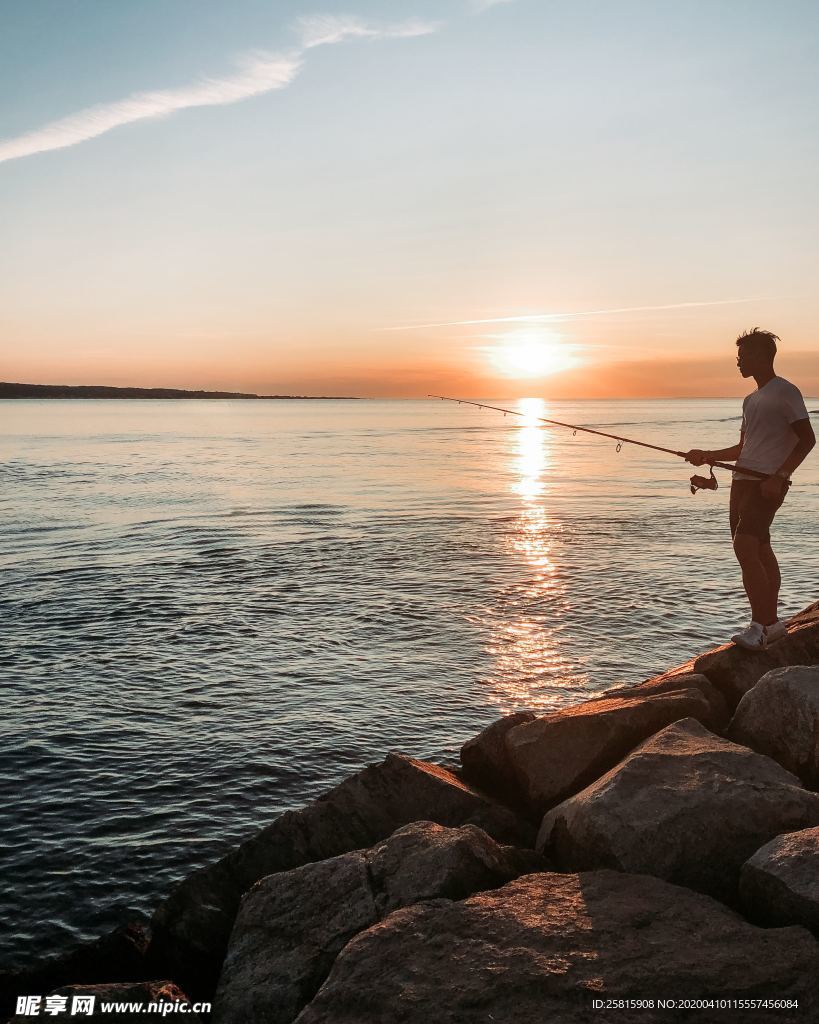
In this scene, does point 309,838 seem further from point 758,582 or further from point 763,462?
point 763,462

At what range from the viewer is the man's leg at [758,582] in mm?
7539

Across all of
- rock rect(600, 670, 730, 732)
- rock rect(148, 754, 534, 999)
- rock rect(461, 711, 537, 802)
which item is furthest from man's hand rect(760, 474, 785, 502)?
rock rect(148, 754, 534, 999)

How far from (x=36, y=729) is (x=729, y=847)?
693 centimetres

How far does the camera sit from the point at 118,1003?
14.1 feet

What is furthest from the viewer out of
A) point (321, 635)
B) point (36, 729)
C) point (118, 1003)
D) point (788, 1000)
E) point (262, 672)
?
point (321, 635)

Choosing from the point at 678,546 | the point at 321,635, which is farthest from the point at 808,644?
the point at 678,546

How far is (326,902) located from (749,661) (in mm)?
4358

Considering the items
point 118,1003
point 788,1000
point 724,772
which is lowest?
point 118,1003

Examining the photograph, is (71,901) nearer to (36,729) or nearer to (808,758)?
(36,729)

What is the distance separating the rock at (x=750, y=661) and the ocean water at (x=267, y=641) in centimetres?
248

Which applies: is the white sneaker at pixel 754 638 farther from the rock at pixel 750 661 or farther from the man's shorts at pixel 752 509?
the man's shorts at pixel 752 509

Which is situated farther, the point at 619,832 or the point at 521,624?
the point at 521,624

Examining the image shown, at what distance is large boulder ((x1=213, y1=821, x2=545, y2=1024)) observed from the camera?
13.9 ft

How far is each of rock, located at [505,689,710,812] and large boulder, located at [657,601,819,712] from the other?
2.80 ft
